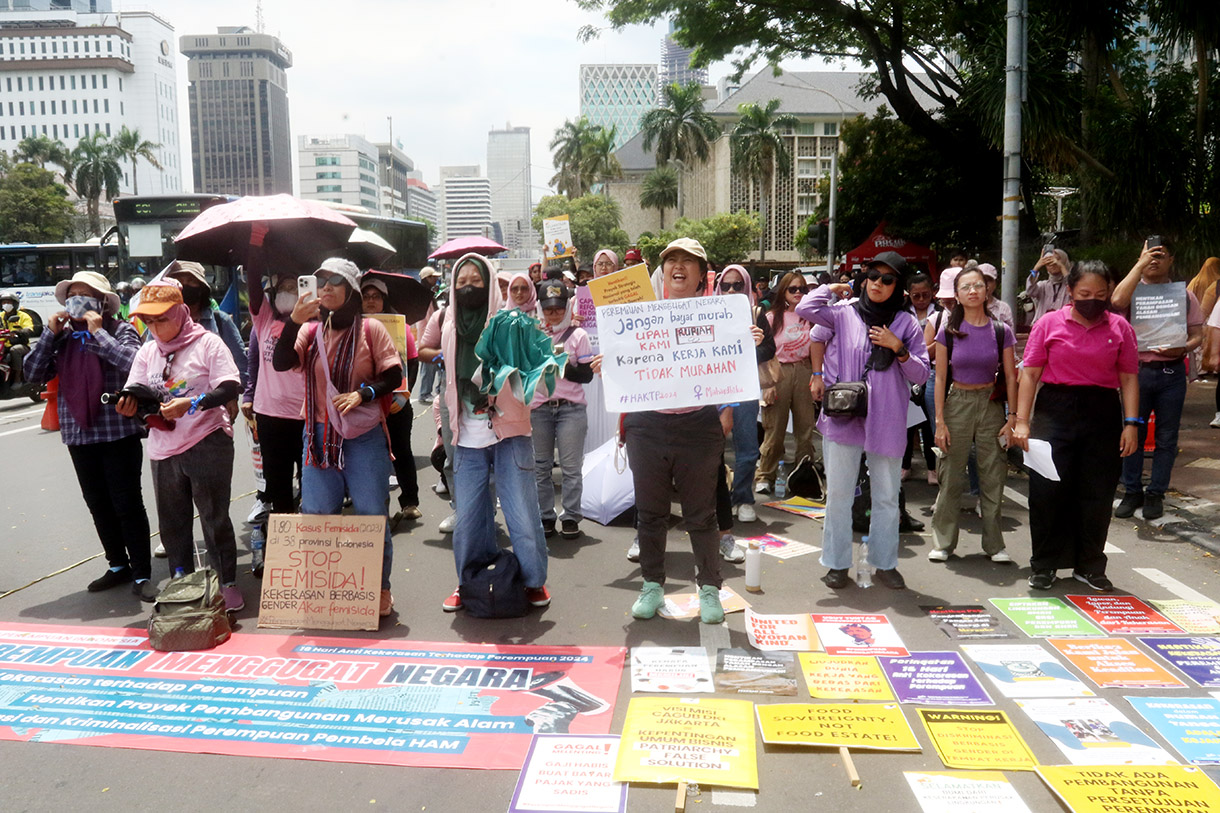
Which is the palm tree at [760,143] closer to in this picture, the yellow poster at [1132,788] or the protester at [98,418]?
the protester at [98,418]

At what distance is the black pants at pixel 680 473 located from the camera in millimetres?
4941

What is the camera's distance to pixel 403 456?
7.55 meters

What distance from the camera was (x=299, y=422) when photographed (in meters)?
5.93

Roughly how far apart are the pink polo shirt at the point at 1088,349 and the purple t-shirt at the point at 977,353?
44 cm

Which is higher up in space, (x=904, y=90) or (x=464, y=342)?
(x=904, y=90)

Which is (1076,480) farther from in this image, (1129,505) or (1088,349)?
(1129,505)

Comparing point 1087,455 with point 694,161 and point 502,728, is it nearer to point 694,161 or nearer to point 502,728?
point 502,728

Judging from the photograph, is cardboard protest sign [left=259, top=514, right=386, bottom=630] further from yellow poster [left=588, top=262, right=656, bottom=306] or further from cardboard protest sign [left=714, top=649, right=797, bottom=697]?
cardboard protest sign [left=714, top=649, right=797, bottom=697]

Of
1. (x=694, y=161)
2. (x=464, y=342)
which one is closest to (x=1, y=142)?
(x=694, y=161)

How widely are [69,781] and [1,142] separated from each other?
5609 inches

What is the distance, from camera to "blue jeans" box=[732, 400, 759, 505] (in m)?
6.93

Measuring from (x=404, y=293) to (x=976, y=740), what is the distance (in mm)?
5156

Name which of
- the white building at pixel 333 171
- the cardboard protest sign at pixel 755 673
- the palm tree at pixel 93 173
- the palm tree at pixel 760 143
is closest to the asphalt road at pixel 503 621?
the cardboard protest sign at pixel 755 673

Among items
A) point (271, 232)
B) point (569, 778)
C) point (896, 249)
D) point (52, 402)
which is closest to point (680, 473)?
point (569, 778)
